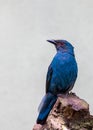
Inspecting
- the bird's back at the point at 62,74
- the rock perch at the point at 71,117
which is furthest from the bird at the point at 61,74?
the rock perch at the point at 71,117

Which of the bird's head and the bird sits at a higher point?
the bird's head

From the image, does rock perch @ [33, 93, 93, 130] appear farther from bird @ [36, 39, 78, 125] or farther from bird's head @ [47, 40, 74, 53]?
bird's head @ [47, 40, 74, 53]

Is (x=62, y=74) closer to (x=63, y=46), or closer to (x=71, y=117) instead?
(x=63, y=46)

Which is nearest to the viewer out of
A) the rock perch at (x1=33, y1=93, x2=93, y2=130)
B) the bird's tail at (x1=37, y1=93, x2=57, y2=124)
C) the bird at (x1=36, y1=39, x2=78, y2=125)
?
the rock perch at (x1=33, y1=93, x2=93, y2=130)

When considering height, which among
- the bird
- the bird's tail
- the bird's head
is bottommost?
the bird's tail

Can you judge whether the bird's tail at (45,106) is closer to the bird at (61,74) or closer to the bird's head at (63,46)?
the bird at (61,74)

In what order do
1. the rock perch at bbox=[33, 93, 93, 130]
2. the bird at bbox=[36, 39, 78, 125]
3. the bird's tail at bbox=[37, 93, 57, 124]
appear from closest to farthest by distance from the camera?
the rock perch at bbox=[33, 93, 93, 130] < the bird's tail at bbox=[37, 93, 57, 124] < the bird at bbox=[36, 39, 78, 125]

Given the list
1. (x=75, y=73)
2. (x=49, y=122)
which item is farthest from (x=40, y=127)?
(x=75, y=73)

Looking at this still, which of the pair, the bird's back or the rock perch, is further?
the bird's back

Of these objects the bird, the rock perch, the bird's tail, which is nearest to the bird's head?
the bird
